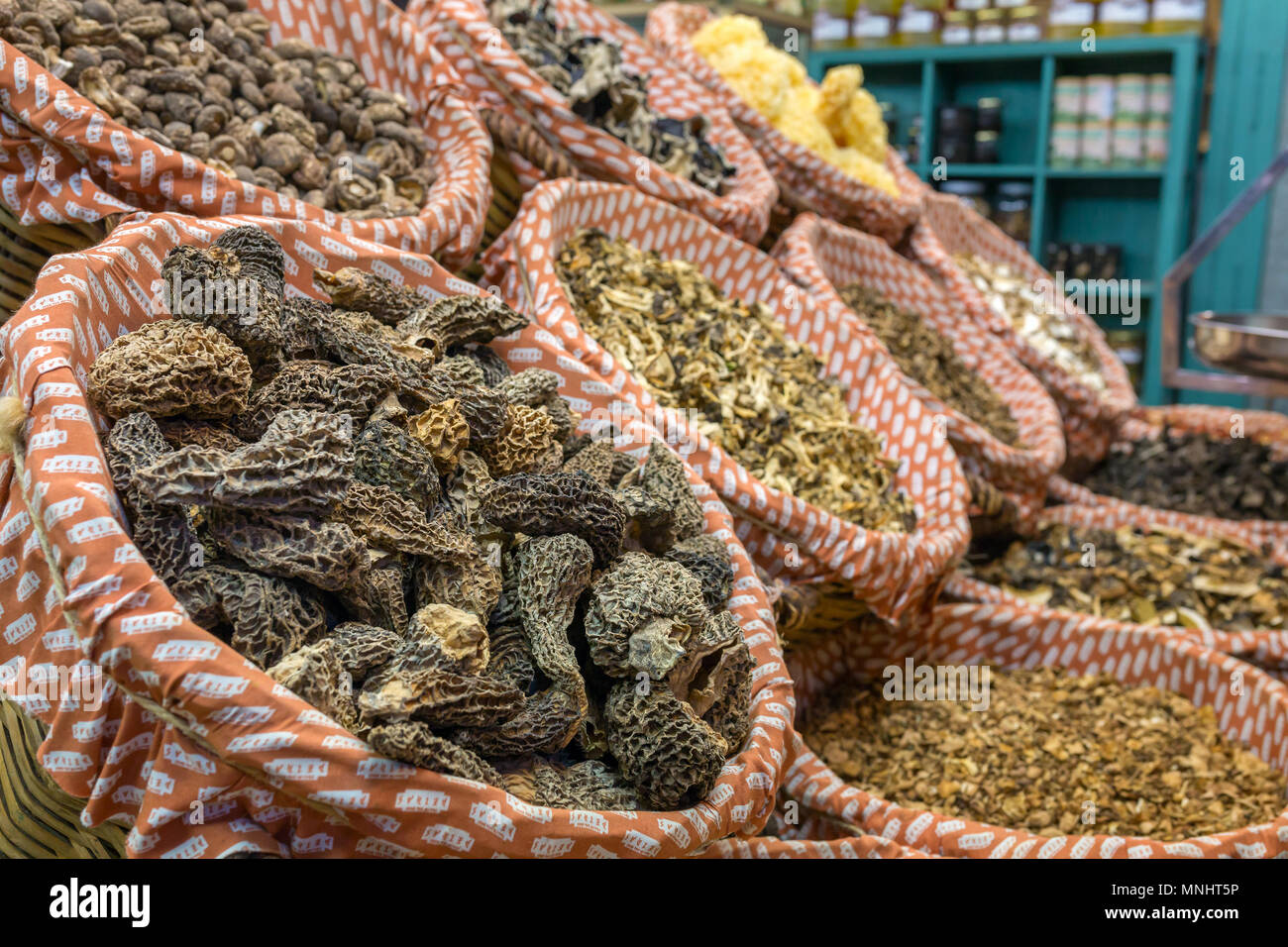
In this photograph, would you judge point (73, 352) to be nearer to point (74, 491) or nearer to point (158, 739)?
point (74, 491)

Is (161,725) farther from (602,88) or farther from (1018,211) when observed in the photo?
(1018,211)

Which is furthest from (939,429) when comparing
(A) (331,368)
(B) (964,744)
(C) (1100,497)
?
(A) (331,368)

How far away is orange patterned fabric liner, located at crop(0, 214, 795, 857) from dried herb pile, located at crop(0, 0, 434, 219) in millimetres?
605

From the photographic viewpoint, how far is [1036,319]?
9.77 ft

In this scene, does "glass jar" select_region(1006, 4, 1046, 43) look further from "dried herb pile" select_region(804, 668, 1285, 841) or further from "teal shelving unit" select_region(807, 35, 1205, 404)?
"dried herb pile" select_region(804, 668, 1285, 841)

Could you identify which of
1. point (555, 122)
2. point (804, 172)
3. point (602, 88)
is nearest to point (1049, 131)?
point (804, 172)

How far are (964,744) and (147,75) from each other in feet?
4.94

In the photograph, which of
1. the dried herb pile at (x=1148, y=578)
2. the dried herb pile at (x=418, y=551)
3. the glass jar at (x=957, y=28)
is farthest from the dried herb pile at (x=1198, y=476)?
the glass jar at (x=957, y=28)

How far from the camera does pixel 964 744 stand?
5.06 ft

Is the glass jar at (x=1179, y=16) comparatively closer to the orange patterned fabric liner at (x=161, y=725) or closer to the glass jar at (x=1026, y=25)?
the glass jar at (x=1026, y=25)

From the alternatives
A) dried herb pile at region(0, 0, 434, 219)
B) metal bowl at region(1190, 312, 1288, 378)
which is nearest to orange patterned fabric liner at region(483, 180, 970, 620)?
dried herb pile at region(0, 0, 434, 219)

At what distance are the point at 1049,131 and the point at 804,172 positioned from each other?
266 centimetres

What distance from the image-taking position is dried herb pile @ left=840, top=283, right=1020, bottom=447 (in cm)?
226

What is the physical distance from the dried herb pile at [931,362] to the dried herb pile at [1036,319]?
16.1 inches
